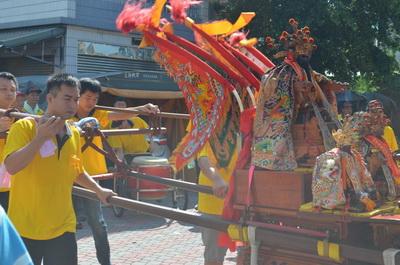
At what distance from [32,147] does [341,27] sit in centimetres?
1269


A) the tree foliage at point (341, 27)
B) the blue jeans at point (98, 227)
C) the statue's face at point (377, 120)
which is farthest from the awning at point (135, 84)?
the statue's face at point (377, 120)

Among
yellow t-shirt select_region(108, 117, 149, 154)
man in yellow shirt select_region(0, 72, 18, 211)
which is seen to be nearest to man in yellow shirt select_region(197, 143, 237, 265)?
man in yellow shirt select_region(0, 72, 18, 211)

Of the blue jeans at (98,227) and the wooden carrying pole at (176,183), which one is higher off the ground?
the wooden carrying pole at (176,183)

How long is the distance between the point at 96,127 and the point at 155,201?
18.3 feet

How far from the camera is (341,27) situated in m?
14.8

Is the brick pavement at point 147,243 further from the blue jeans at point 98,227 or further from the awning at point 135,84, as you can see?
the awning at point 135,84

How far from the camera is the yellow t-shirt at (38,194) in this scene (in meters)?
3.46

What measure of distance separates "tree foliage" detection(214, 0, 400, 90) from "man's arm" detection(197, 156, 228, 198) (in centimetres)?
1066

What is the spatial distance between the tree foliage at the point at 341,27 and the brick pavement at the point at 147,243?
719 cm

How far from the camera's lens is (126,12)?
11.8 ft

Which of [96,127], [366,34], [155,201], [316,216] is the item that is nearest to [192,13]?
[366,34]

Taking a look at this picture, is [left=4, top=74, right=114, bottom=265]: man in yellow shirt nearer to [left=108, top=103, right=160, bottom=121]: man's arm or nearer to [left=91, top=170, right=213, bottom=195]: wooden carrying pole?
[left=91, top=170, right=213, bottom=195]: wooden carrying pole

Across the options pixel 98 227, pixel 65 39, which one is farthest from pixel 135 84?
pixel 98 227

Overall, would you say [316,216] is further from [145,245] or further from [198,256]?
[145,245]
